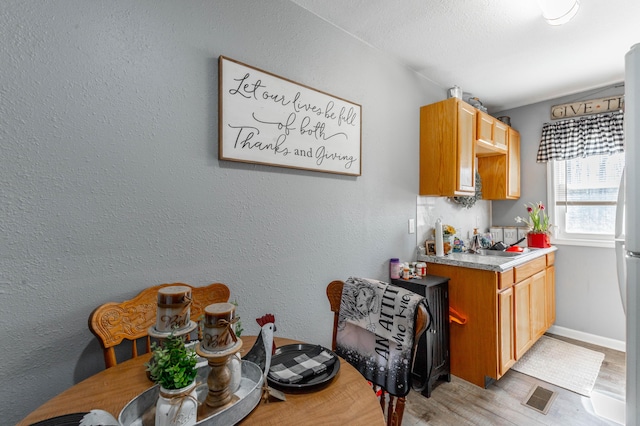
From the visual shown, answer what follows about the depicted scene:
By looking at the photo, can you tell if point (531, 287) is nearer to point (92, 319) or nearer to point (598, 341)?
point (598, 341)

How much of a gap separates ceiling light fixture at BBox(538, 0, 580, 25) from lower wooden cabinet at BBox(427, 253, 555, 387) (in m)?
1.57

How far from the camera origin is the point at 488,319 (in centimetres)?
216

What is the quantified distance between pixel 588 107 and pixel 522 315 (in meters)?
2.11

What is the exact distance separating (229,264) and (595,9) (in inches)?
99.7

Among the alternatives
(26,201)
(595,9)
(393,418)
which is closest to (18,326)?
(26,201)

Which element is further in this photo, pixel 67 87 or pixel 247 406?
pixel 67 87

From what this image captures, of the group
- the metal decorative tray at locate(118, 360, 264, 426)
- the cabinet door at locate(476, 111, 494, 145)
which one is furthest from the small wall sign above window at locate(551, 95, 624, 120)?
the metal decorative tray at locate(118, 360, 264, 426)

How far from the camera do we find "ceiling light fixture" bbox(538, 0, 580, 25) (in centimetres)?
162

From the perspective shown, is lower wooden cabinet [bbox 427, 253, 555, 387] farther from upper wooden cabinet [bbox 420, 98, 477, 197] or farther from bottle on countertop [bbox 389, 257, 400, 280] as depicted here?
upper wooden cabinet [bbox 420, 98, 477, 197]

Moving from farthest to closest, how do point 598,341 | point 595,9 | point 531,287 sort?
point 598,341 < point 531,287 < point 595,9

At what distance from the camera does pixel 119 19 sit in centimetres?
119

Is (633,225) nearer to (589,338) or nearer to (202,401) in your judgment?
(202,401)

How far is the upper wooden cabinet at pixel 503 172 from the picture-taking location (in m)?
3.16

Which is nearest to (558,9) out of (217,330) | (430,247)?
(430,247)
